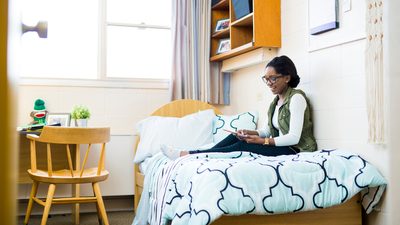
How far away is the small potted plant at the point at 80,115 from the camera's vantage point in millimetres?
3582

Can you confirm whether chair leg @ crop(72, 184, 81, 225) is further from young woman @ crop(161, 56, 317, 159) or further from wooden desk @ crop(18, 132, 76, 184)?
young woman @ crop(161, 56, 317, 159)

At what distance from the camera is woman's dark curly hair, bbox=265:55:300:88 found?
2.86m

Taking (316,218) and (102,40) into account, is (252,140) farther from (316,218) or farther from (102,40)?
(102,40)

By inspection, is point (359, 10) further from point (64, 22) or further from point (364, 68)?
point (64, 22)

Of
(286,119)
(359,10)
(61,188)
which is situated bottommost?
(61,188)

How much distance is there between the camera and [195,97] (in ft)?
13.3

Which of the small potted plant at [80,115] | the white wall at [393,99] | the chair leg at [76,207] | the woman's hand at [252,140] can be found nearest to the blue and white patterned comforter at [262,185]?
the white wall at [393,99]

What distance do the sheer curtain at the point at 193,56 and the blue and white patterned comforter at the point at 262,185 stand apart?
5.42 feet

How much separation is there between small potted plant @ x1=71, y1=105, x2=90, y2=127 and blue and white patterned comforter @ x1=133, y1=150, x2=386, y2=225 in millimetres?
1361

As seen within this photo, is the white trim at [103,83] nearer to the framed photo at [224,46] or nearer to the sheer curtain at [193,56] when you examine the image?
the sheer curtain at [193,56]

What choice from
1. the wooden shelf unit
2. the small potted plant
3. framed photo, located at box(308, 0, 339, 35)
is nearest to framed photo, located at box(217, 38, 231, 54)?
the wooden shelf unit

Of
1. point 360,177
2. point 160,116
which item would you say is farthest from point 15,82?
point 160,116

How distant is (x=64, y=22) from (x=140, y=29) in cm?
67

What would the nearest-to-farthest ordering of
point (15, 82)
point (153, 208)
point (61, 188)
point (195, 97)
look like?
point (15, 82), point (153, 208), point (61, 188), point (195, 97)
